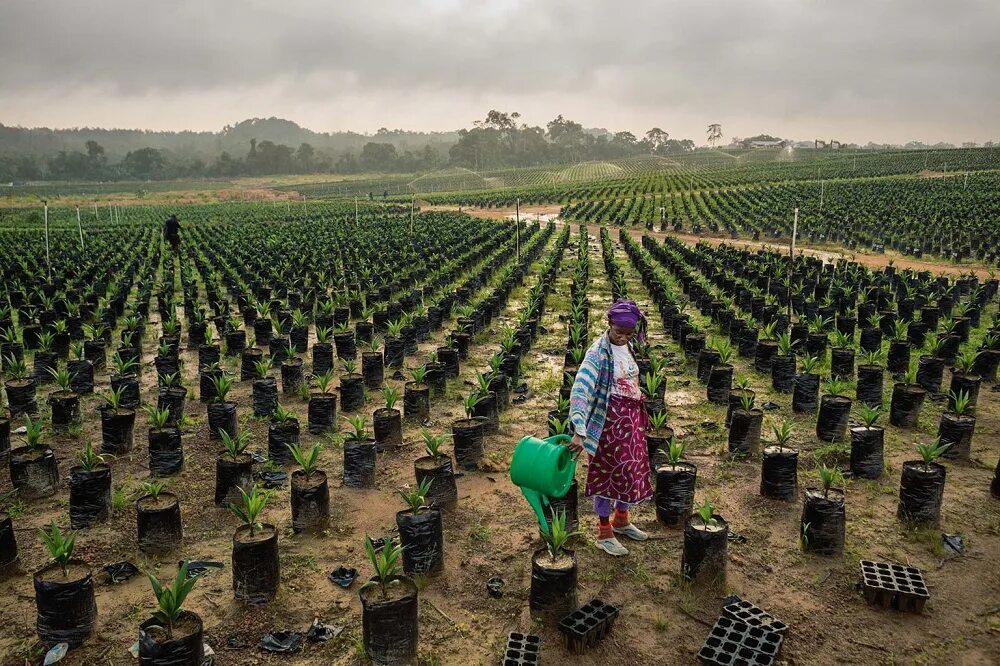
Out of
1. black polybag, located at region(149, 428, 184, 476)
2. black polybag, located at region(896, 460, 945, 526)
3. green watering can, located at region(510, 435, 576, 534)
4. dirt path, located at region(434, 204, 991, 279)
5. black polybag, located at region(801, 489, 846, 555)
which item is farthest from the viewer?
dirt path, located at region(434, 204, 991, 279)

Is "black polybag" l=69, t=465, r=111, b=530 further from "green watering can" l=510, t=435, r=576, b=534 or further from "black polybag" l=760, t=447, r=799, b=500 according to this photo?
"black polybag" l=760, t=447, r=799, b=500

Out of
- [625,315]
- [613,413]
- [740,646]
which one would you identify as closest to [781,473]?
[613,413]

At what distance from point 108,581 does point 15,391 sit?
4459 mm

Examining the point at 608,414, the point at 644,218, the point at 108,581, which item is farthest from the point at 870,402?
the point at 644,218

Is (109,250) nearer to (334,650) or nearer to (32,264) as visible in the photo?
(32,264)

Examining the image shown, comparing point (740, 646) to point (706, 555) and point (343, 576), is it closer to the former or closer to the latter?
point (706, 555)

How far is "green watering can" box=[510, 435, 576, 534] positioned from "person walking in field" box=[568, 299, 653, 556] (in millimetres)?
A: 408

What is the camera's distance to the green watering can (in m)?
4.07

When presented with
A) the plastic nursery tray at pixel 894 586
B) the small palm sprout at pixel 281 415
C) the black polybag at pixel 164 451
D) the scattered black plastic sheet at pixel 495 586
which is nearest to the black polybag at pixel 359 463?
the small palm sprout at pixel 281 415

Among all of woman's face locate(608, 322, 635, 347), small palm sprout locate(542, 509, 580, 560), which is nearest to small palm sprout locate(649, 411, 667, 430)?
woman's face locate(608, 322, 635, 347)

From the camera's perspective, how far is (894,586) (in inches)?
173

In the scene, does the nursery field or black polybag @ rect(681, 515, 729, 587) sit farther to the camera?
black polybag @ rect(681, 515, 729, 587)

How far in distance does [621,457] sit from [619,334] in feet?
3.00

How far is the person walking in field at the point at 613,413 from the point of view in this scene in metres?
4.66
